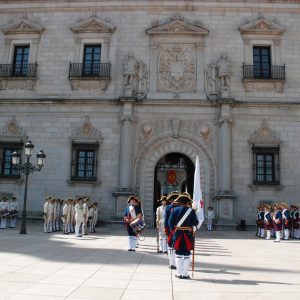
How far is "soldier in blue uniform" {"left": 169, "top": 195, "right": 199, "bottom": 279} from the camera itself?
27.2 ft

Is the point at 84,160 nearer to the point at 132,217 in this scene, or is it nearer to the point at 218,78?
the point at 218,78

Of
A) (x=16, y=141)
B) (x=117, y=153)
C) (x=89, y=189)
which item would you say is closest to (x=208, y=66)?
(x=117, y=153)

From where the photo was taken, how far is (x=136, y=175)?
21719 millimetres

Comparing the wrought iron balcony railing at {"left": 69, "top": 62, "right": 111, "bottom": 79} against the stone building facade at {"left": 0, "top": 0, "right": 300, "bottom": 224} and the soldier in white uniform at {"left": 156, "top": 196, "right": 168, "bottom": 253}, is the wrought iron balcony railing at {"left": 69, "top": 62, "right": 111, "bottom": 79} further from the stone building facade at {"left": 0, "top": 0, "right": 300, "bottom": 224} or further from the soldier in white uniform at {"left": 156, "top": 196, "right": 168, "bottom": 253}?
the soldier in white uniform at {"left": 156, "top": 196, "right": 168, "bottom": 253}

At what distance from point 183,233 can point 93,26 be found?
18.2 metres

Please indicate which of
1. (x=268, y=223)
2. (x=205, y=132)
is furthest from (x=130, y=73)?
(x=268, y=223)

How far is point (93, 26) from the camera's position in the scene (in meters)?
23.4

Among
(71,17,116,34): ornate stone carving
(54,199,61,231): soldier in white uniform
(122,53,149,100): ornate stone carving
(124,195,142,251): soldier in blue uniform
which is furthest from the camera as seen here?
(71,17,116,34): ornate stone carving

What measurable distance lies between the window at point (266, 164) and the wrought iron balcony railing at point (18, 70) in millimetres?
14132

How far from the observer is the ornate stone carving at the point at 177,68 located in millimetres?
22516

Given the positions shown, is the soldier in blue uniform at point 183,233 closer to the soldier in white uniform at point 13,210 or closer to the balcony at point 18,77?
the soldier in white uniform at point 13,210

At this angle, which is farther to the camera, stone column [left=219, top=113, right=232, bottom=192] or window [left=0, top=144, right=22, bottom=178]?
window [left=0, top=144, right=22, bottom=178]

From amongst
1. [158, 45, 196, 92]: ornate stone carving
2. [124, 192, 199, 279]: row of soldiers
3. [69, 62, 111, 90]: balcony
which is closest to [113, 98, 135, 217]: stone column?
[69, 62, 111, 90]: balcony

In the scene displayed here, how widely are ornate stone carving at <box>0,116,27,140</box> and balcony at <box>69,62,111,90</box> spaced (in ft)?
13.3
